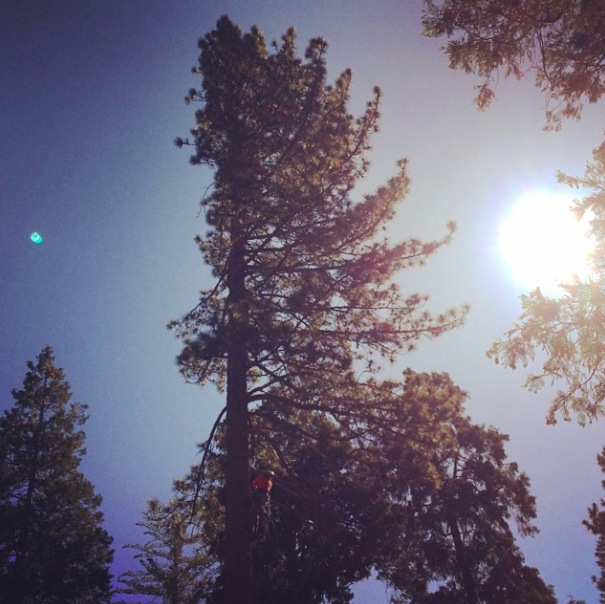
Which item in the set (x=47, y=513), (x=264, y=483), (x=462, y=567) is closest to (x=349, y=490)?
(x=264, y=483)

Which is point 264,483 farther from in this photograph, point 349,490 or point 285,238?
point 285,238

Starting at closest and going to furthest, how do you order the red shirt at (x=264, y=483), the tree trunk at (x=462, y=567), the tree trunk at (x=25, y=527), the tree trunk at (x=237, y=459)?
the tree trunk at (x=237, y=459), the red shirt at (x=264, y=483), the tree trunk at (x=462, y=567), the tree trunk at (x=25, y=527)

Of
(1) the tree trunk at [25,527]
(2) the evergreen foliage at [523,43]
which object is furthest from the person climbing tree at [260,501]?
(1) the tree trunk at [25,527]

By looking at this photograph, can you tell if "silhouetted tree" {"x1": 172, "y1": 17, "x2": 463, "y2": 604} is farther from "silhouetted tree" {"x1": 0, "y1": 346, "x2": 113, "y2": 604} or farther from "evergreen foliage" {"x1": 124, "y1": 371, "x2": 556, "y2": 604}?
"silhouetted tree" {"x1": 0, "y1": 346, "x2": 113, "y2": 604}

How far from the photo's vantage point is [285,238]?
9492 millimetres

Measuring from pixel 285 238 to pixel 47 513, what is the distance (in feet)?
62.6

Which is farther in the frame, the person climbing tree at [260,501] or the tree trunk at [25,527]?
the tree trunk at [25,527]

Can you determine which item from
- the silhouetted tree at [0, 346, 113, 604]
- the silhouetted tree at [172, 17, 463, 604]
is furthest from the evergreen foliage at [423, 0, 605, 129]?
the silhouetted tree at [0, 346, 113, 604]

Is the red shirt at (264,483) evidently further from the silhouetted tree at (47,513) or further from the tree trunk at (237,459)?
the silhouetted tree at (47,513)

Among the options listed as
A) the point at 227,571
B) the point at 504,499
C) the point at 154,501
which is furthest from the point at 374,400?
the point at 154,501

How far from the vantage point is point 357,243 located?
31.7 ft

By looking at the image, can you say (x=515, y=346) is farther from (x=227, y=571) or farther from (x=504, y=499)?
(x=504, y=499)

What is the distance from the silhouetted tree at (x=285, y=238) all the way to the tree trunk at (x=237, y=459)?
3cm

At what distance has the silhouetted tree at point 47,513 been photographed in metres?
16.8
